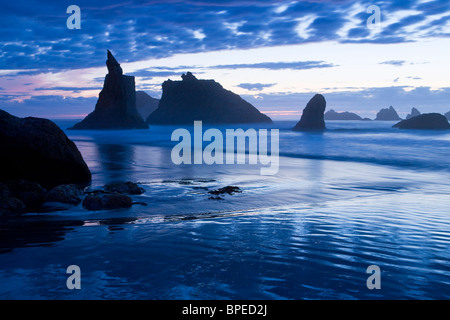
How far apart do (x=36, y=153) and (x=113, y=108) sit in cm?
7322

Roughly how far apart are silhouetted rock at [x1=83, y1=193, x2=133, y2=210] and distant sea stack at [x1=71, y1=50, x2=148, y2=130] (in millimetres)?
72785

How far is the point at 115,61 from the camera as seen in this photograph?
7938 centimetres

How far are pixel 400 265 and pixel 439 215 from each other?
10.4ft

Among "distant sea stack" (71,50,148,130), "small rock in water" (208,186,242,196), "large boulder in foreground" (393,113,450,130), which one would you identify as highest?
"distant sea stack" (71,50,148,130)

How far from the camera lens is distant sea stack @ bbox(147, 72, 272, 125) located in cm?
13688

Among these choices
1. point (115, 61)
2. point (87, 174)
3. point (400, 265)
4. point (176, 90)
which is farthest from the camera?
point (176, 90)

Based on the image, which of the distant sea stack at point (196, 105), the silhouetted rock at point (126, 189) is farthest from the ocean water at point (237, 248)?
the distant sea stack at point (196, 105)

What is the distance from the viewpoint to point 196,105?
462 ft

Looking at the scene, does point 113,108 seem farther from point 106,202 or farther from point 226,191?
point 106,202

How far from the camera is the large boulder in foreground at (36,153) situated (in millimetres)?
9500

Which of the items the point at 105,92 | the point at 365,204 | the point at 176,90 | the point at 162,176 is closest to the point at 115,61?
the point at 105,92

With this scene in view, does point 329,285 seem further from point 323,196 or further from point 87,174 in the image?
point 87,174

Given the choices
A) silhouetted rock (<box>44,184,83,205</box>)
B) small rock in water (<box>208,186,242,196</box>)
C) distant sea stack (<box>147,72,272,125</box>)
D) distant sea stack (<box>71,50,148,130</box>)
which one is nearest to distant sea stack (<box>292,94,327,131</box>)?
distant sea stack (<box>71,50,148,130</box>)

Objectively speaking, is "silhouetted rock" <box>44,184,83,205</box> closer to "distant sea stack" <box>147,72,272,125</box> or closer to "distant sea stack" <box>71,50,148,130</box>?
"distant sea stack" <box>71,50,148,130</box>
